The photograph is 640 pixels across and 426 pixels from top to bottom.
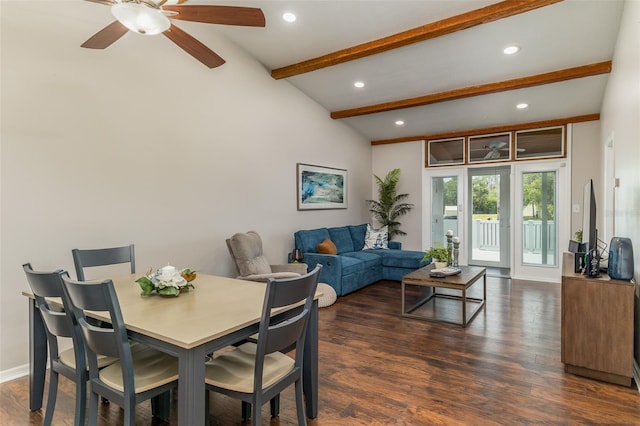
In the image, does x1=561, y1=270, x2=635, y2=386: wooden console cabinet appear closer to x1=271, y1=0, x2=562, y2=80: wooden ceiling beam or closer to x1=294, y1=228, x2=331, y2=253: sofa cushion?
x1=271, y1=0, x2=562, y2=80: wooden ceiling beam

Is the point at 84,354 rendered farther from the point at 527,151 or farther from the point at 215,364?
the point at 527,151

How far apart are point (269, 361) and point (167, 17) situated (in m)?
2.04

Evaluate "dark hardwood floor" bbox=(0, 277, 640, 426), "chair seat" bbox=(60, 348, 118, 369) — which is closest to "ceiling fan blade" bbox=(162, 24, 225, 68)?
"chair seat" bbox=(60, 348, 118, 369)

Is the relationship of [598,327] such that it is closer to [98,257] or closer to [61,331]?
[61,331]

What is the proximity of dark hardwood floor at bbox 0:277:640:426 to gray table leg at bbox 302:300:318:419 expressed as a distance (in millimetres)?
94

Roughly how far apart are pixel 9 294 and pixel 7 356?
475mm

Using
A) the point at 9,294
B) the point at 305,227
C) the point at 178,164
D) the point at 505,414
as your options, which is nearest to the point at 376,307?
the point at 305,227

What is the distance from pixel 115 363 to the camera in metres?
1.88

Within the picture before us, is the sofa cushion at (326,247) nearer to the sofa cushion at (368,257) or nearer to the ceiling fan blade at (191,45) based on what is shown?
the sofa cushion at (368,257)

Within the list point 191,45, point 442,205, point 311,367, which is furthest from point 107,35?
point 442,205

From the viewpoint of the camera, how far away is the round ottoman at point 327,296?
179 inches

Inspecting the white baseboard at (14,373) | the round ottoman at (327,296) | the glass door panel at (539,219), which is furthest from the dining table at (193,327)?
the glass door panel at (539,219)

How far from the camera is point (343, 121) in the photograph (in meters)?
6.64

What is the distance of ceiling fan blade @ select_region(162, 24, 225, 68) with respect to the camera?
234 centimetres
